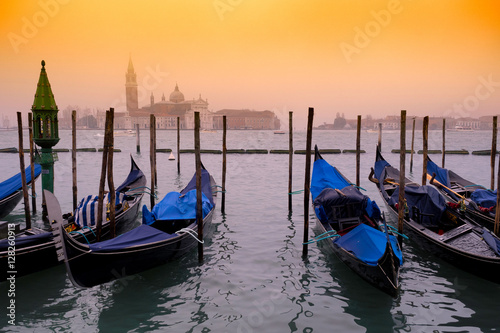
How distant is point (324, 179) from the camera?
8898mm

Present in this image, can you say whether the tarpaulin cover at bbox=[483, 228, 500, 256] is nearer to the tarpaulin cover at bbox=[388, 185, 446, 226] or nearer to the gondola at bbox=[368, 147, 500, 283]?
the gondola at bbox=[368, 147, 500, 283]

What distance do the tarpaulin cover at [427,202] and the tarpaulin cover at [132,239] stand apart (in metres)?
4.45

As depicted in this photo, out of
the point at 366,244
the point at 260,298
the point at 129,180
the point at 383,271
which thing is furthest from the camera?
Result: the point at 129,180

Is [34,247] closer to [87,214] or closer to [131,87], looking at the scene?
[87,214]

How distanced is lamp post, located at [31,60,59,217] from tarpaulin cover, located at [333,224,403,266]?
6358mm

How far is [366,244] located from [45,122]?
703 cm

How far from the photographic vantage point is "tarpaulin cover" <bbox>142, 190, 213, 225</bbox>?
7000 mm

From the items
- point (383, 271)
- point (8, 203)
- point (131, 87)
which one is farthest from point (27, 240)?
point (131, 87)

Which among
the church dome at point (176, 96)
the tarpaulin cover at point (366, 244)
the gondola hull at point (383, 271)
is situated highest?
the church dome at point (176, 96)

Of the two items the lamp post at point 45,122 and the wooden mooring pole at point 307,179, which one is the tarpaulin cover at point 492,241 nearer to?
the wooden mooring pole at point 307,179

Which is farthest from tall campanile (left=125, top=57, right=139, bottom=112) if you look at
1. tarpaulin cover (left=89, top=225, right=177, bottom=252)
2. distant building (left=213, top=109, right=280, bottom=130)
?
tarpaulin cover (left=89, top=225, right=177, bottom=252)

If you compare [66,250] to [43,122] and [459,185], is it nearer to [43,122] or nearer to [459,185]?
[43,122]

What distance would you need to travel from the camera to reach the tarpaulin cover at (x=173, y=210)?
7000 mm

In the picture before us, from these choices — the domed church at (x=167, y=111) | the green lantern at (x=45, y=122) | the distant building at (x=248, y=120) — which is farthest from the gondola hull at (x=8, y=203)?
the distant building at (x=248, y=120)
